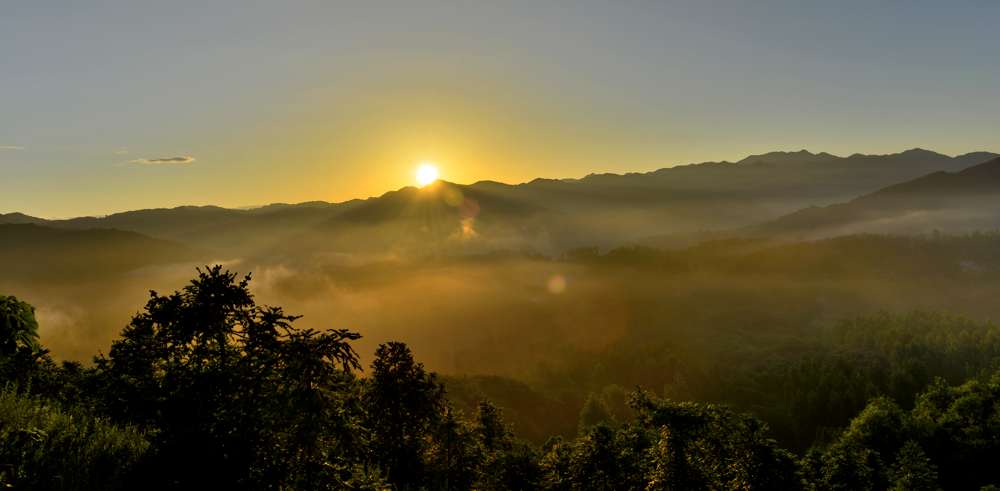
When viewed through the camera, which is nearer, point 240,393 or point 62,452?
point 240,393

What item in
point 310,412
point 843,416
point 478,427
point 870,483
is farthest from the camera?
point 843,416

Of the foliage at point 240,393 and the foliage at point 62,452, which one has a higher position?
the foliage at point 240,393

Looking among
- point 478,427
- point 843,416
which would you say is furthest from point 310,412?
point 843,416

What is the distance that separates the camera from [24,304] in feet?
74.8

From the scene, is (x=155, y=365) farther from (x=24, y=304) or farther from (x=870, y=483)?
(x=870, y=483)

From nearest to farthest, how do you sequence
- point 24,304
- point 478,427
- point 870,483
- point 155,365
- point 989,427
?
point 155,365 → point 24,304 → point 870,483 → point 478,427 → point 989,427

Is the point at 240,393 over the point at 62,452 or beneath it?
over

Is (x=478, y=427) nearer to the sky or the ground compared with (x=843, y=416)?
nearer to the sky

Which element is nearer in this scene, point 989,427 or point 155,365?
point 155,365

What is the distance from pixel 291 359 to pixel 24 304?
67.6ft

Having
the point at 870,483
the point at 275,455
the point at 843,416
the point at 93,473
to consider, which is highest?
the point at 275,455

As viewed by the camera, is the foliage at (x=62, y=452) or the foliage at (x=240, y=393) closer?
the foliage at (x=240, y=393)

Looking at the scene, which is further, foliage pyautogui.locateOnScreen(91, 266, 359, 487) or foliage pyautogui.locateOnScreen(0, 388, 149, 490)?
foliage pyautogui.locateOnScreen(0, 388, 149, 490)

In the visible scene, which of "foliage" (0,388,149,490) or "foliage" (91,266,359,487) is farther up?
"foliage" (91,266,359,487)
